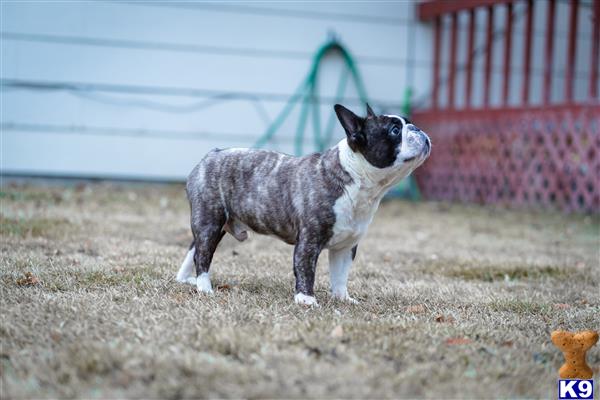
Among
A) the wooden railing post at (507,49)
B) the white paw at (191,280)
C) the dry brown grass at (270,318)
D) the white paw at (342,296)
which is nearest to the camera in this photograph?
the dry brown grass at (270,318)

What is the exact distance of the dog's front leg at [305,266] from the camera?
4160 mm

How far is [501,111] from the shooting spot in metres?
10.2

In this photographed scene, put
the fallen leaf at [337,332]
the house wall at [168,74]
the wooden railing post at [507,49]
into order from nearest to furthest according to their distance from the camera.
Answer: the fallen leaf at [337,332]
the house wall at [168,74]
the wooden railing post at [507,49]

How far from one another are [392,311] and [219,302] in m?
0.86

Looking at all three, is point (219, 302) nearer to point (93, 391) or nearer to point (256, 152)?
point (256, 152)

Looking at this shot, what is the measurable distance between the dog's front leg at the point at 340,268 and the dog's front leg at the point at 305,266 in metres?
0.30

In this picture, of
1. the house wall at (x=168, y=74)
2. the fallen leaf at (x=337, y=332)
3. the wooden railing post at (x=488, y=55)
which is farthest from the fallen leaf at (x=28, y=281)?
the wooden railing post at (x=488, y=55)

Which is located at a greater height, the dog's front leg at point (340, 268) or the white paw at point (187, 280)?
the dog's front leg at point (340, 268)

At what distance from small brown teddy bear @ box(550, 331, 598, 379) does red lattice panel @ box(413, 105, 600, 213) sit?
249 inches

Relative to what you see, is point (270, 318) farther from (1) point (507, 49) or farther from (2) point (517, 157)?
(1) point (507, 49)

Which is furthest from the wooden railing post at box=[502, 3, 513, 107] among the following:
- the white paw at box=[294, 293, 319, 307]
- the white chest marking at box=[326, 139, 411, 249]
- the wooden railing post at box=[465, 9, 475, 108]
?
the white paw at box=[294, 293, 319, 307]

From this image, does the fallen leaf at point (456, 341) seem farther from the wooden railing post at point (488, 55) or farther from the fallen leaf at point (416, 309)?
the wooden railing post at point (488, 55)

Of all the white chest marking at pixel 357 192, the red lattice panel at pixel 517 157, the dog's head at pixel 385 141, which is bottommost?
the red lattice panel at pixel 517 157

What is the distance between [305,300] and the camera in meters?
4.13
